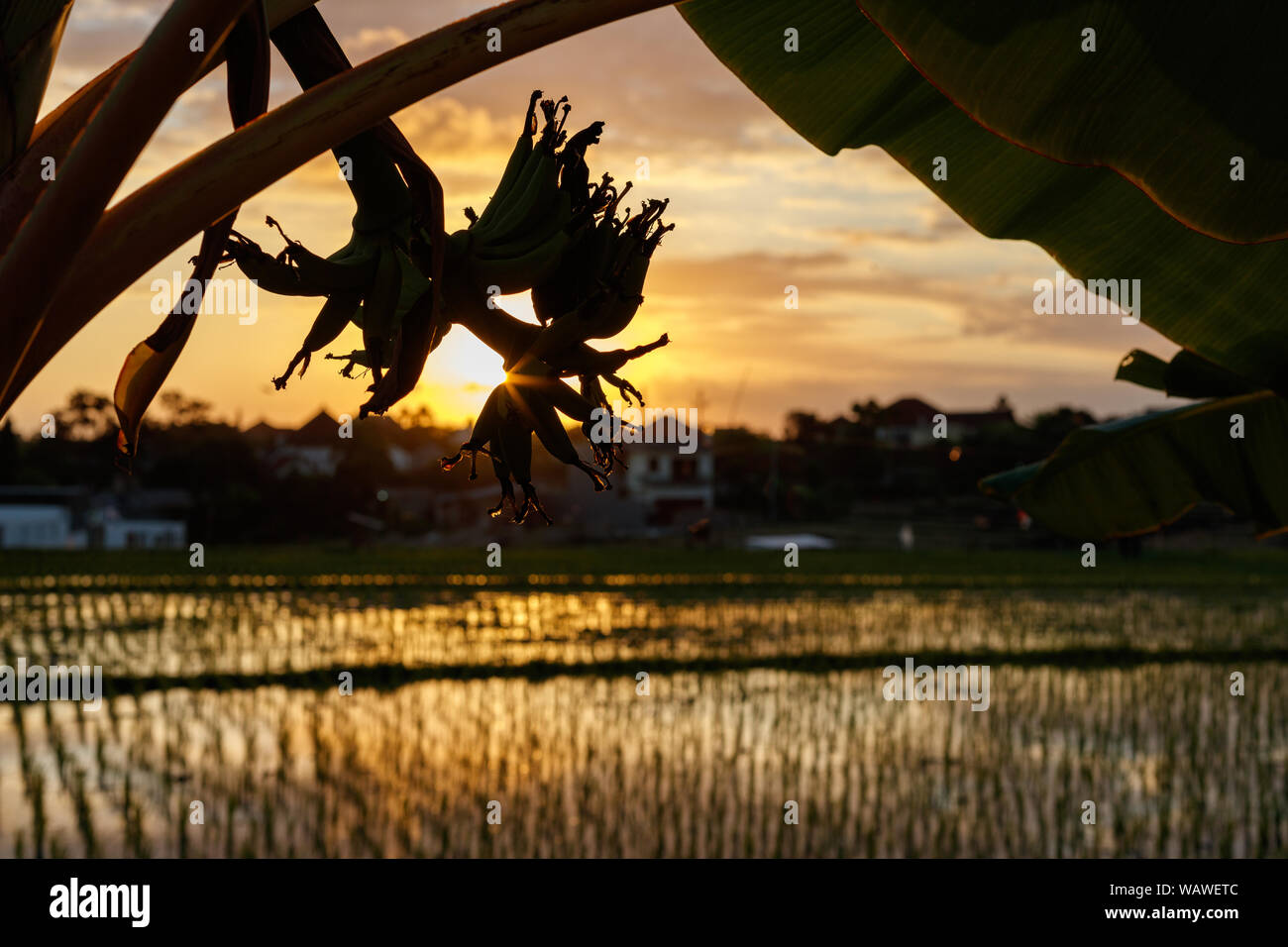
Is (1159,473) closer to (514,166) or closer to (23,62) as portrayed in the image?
(514,166)

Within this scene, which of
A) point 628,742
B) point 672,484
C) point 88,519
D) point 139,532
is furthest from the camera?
point 672,484

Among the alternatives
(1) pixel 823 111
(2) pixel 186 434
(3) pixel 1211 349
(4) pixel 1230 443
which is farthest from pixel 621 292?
(2) pixel 186 434

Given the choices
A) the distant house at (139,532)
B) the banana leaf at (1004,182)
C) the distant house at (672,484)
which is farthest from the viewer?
the distant house at (672,484)

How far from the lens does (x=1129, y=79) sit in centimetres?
188

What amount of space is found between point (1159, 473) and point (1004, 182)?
65.8 inches

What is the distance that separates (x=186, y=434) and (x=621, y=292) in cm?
3969

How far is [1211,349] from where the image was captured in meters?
2.59

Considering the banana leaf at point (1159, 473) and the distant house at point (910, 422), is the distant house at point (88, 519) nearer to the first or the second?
the banana leaf at point (1159, 473)

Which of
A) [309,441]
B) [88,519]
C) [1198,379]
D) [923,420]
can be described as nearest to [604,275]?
[1198,379]

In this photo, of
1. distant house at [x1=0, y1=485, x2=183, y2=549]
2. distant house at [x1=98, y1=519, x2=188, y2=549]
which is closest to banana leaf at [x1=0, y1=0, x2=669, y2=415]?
distant house at [x1=0, y1=485, x2=183, y2=549]

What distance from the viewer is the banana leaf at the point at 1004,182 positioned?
1.96 metres

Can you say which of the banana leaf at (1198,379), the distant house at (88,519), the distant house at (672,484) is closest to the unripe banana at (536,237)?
the banana leaf at (1198,379)

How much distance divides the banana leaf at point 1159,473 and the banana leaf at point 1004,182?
706mm
